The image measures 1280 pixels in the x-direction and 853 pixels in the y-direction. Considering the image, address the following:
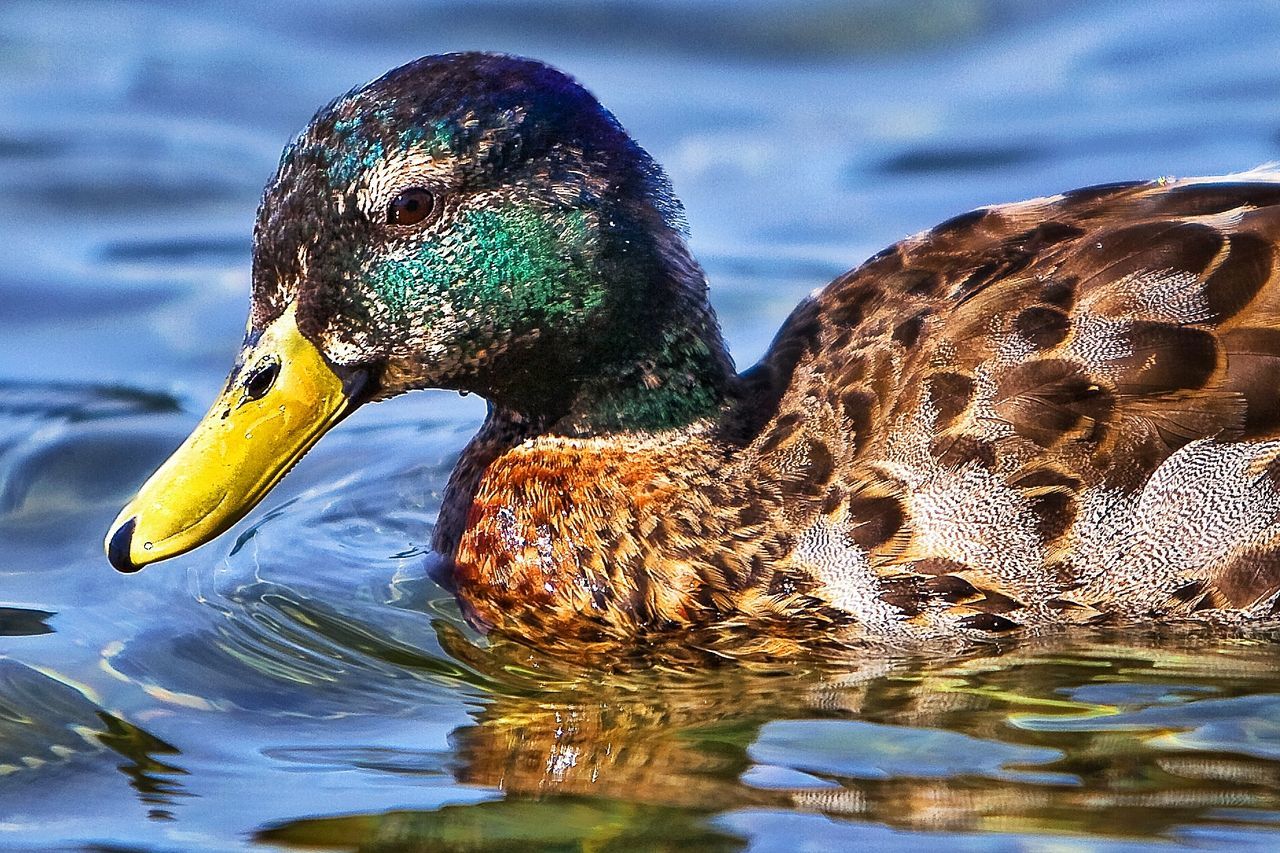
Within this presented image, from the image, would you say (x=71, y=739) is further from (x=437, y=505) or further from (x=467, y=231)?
(x=437, y=505)

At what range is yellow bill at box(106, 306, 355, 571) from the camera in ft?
20.7

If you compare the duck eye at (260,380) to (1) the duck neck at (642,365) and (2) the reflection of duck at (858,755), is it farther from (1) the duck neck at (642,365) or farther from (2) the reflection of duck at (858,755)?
(2) the reflection of duck at (858,755)

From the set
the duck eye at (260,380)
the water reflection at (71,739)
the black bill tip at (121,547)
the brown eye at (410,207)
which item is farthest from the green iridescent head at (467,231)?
A: the water reflection at (71,739)

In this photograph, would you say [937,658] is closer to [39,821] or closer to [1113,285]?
[1113,285]

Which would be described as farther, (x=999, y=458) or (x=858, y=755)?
(x=999, y=458)

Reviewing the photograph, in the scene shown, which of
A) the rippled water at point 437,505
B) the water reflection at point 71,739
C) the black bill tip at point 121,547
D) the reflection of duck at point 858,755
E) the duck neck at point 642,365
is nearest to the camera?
the reflection of duck at point 858,755

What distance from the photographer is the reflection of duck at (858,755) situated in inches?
212

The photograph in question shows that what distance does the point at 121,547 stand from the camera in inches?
246

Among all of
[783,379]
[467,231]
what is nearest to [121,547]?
[467,231]

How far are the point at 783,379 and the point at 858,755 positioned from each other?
4.79ft

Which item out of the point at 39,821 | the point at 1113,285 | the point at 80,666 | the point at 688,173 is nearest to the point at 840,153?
the point at 688,173

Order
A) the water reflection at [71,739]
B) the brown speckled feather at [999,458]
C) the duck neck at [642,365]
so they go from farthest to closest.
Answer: the duck neck at [642,365], the brown speckled feather at [999,458], the water reflection at [71,739]

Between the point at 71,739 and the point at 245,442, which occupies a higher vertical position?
the point at 245,442

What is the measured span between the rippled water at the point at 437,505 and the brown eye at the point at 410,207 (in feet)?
4.55
